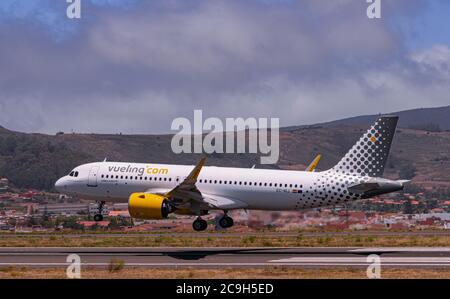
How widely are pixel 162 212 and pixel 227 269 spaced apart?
44.0 ft

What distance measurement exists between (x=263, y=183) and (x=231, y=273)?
25.9 meters

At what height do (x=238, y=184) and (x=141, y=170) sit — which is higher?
(x=141, y=170)

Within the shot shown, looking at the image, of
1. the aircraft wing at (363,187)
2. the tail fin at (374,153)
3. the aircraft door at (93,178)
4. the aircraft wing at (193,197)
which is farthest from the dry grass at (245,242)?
the tail fin at (374,153)

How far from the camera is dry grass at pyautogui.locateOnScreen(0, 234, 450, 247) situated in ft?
184

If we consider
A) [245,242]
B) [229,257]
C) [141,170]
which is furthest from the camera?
[141,170]

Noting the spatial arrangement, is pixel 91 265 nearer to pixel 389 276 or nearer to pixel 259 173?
pixel 389 276

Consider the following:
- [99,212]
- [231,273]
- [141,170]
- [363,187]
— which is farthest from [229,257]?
[99,212]

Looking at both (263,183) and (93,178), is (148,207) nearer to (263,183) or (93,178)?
(263,183)

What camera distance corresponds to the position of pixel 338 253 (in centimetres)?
4778

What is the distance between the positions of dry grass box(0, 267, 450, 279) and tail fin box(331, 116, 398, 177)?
24719 millimetres

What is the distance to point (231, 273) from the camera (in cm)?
3769

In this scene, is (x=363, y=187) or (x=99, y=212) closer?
(x=363, y=187)

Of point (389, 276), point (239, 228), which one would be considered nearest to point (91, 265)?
point (389, 276)

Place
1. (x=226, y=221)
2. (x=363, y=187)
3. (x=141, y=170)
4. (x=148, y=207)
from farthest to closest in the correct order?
(x=226, y=221) → (x=141, y=170) → (x=363, y=187) → (x=148, y=207)
